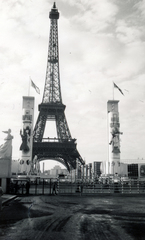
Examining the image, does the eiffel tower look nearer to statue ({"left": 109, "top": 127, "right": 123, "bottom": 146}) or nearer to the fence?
statue ({"left": 109, "top": 127, "right": 123, "bottom": 146})

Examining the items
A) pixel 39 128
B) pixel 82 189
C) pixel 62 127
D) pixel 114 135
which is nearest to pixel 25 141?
pixel 39 128

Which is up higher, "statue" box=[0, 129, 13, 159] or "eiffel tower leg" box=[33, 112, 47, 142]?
"eiffel tower leg" box=[33, 112, 47, 142]

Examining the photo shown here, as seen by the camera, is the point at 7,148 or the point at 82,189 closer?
the point at 7,148

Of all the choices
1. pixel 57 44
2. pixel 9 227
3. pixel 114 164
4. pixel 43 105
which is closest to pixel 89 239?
pixel 9 227

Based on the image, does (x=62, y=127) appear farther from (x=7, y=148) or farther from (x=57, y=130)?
(x=7, y=148)

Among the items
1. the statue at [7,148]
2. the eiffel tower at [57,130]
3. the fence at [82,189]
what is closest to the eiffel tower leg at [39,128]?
the eiffel tower at [57,130]

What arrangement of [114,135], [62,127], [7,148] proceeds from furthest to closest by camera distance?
[114,135], [62,127], [7,148]

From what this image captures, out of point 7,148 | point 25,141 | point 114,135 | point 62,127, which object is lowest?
point 7,148

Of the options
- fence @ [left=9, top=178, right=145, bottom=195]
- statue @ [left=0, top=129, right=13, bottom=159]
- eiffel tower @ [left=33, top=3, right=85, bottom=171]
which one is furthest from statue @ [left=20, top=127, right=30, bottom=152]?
statue @ [left=0, top=129, right=13, bottom=159]

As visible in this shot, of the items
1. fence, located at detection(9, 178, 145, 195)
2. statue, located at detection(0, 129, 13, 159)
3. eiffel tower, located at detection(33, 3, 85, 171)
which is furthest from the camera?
eiffel tower, located at detection(33, 3, 85, 171)

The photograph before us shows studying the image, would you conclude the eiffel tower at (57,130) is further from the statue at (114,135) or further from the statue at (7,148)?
the statue at (7,148)

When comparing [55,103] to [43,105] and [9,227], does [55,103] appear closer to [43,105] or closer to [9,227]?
[43,105]

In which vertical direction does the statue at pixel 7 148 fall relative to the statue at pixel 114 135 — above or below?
below
